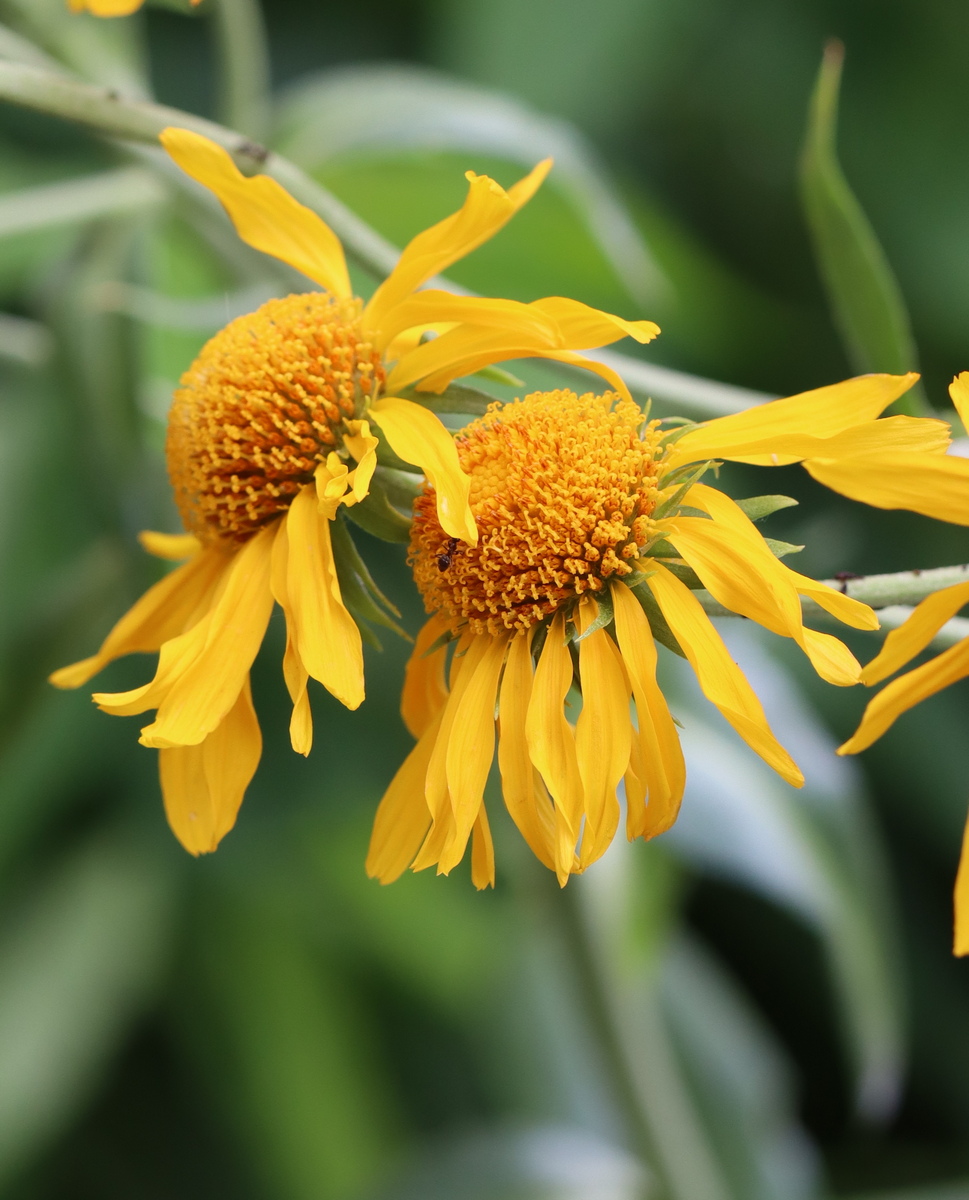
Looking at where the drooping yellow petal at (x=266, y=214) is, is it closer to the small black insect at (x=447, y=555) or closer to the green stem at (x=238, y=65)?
the small black insect at (x=447, y=555)

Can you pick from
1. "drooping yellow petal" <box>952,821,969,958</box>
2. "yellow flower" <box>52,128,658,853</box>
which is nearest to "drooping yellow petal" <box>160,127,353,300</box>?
"yellow flower" <box>52,128,658,853</box>

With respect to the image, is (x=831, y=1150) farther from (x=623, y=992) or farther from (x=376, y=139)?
(x=376, y=139)

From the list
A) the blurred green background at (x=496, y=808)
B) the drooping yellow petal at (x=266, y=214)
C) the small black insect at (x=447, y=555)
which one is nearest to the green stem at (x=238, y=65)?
the blurred green background at (x=496, y=808)

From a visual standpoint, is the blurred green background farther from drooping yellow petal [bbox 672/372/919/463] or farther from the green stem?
drooping yellow petal [bbox 672/372/919/463]

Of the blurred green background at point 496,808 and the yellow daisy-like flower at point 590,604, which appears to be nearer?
the yellow daisy-like flower at point 590,604

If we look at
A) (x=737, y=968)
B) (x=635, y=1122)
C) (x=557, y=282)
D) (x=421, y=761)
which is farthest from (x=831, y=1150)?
(x=421, y=761)

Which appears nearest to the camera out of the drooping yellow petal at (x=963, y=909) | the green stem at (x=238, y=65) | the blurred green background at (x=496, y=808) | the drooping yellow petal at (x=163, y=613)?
the drooping yellow petal at (x=963, y=909)
